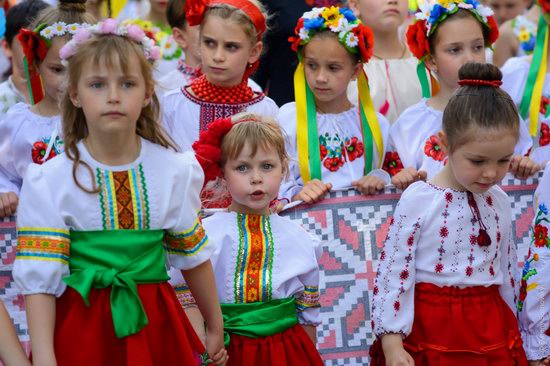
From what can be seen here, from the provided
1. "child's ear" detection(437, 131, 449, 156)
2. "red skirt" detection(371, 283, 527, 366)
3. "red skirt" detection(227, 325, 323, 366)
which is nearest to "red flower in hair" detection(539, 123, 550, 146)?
"child's ear" detection(437, 131, 449, 156)

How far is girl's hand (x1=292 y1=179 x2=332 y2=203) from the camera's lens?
4.90m

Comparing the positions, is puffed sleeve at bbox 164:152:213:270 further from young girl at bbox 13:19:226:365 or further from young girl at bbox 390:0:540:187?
young girl at bbox 390:0:540:187

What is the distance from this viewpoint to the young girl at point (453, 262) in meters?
4.15

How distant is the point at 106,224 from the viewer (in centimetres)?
363

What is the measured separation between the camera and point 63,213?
3.57m

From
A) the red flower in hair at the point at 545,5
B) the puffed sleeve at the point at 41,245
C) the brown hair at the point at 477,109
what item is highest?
the red flower in hair at the point at 545,5

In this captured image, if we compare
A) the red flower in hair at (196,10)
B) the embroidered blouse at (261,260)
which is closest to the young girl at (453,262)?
the embroidered blouse at (261,260)

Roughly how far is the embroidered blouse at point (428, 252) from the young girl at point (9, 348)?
4.70 feet

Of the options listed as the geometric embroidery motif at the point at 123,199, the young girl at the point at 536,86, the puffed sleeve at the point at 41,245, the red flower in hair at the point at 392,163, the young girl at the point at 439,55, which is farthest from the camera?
the young girl at the point at 536,86

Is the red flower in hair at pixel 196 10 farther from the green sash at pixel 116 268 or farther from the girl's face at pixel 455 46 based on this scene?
the green sash at pixel 116 268

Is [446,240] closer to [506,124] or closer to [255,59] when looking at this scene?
[506,124]

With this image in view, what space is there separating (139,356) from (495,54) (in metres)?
4.76

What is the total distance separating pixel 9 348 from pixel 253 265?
1049 mm

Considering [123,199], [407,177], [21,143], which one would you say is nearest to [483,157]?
[407,177]
